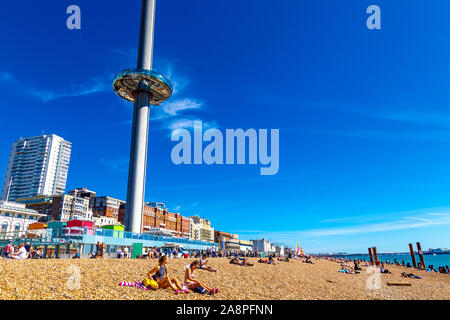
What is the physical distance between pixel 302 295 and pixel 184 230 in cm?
12137

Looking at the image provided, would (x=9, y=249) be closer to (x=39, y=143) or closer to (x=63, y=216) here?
(x=63, y=216)

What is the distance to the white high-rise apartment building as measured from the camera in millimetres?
150875

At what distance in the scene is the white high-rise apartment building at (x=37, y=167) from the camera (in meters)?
151

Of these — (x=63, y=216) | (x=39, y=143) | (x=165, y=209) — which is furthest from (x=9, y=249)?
(x=39, y=143)

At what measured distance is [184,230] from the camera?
428 ft

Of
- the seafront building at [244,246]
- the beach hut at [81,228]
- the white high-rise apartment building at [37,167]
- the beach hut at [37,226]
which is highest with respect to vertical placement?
the white high-rise apartment building at [37,167]

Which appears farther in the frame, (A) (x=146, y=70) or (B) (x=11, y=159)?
(B) (x=11, y=159)

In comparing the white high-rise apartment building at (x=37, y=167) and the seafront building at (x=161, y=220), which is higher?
the white high-rise apartment building at (x=37, y=167)

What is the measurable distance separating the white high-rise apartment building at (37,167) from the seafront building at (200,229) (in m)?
67.8

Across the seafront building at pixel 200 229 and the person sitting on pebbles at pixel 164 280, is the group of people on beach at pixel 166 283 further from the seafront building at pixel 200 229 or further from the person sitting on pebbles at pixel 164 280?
the seafront building at pixel 200 229

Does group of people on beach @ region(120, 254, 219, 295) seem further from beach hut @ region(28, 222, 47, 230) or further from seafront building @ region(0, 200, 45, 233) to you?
seafront building @ region(0, 200, 45, 233)

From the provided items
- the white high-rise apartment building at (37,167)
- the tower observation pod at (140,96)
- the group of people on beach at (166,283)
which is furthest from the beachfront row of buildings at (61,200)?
the group of people on beach at (166,283)

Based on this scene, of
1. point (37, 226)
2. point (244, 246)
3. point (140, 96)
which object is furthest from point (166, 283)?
point (244, 246)
